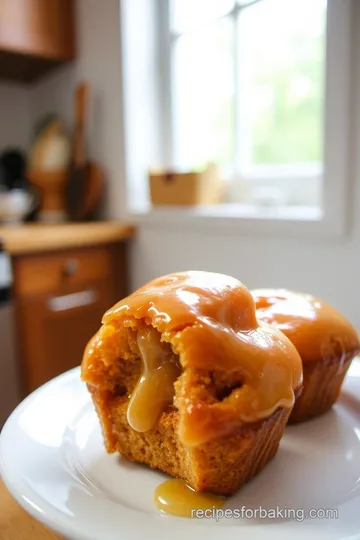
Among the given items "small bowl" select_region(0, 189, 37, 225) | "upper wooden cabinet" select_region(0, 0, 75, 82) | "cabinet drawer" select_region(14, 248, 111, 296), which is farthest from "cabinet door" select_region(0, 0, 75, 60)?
"cabinet drawer" select_region(14, 248, 111, 296)

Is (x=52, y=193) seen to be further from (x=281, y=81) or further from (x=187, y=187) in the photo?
(x=281, y=81)

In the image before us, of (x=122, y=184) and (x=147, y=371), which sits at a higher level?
(x=122, y=184)

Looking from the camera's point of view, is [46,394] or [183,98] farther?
[183,98]

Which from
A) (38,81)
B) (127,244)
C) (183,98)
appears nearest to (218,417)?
(127,244)

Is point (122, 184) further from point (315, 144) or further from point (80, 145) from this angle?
point (315, 144)

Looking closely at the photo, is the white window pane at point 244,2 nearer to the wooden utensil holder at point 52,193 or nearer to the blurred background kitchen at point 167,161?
the blurred background kitchen at point 167,161

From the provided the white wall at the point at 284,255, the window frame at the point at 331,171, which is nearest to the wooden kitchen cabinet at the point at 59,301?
the white wall at the point at 284,255

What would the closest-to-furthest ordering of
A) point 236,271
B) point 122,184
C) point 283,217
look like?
point 283,217 < point 236,271 < point 122,184

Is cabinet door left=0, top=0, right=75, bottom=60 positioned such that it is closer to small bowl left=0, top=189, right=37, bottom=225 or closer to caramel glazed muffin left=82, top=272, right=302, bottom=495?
small bowl left=0, top=189, right=37, bottom=225
